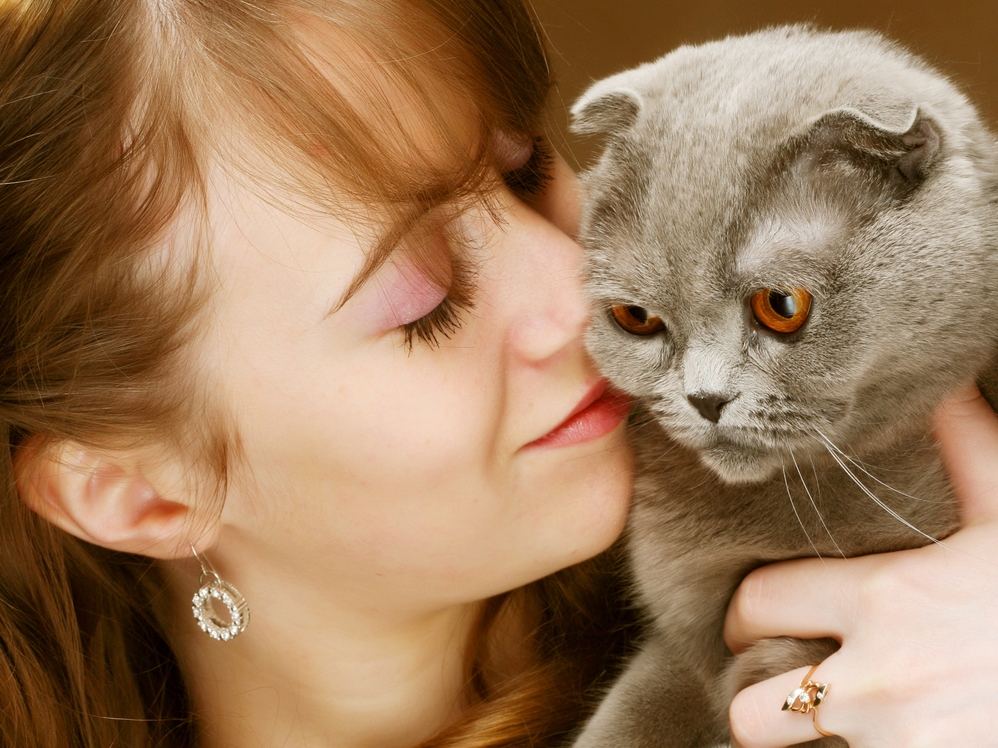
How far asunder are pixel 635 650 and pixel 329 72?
90 cm

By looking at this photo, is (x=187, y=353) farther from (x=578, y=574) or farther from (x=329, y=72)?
(x=578, y=574)

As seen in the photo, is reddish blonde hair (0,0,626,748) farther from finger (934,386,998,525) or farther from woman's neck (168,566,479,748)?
finger (934,386,998,525)

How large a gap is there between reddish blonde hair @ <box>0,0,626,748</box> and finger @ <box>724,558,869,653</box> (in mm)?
529

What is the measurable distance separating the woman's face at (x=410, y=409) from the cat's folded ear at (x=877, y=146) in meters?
0.29

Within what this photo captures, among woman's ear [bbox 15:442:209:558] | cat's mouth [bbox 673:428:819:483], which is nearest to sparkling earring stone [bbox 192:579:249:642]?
woman's ear [bbox 15:442:209:558]

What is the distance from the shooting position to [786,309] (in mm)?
785

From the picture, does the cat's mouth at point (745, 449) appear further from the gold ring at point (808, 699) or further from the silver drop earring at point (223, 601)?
the silver drop earring at point (223, 601)

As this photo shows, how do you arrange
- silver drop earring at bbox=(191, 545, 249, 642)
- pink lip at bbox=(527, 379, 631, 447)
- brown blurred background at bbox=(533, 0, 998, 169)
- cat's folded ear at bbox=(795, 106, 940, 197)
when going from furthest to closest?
1. brown blurred background at bbox=(533, 0, 998, 169)
2. silver drop earring at bbox=(191, 545, 249, 642)
3. pink lip at bbox=(527, 379, 631, 447)
4. cat's folded ear at bbox=(795, 106, 940, 197)

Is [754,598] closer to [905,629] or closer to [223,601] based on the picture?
[905,629]

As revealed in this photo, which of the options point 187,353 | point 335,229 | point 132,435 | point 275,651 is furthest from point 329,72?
point 275,651

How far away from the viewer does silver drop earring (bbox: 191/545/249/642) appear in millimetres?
1075

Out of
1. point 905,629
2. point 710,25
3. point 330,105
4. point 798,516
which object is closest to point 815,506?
point 798,516

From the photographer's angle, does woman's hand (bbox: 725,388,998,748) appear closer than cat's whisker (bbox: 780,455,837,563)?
Yes

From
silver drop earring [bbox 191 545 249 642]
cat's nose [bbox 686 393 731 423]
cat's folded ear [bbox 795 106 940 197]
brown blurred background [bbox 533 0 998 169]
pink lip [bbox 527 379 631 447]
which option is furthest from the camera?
brown blurred background [bbox 533 0 998 169]
